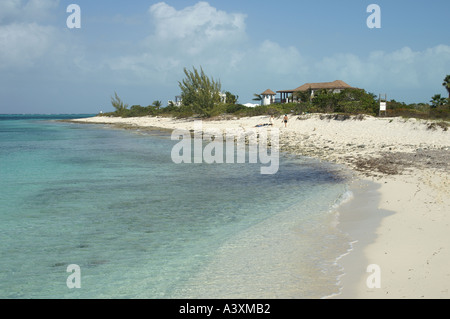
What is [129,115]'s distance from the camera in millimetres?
102812

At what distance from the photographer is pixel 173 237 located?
7.62 metres

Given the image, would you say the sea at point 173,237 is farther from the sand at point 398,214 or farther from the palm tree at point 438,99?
the palm tree at point 438,99

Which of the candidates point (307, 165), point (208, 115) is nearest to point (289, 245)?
point (307, 165)

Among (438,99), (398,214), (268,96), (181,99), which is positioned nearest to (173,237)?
(398,214)

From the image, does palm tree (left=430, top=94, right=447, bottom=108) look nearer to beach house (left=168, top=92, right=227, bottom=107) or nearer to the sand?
the sand

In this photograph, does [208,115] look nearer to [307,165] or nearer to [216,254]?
[307,165]

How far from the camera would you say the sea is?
5.42 metres

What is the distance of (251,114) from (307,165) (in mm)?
35838

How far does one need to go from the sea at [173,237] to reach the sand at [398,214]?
0.41m

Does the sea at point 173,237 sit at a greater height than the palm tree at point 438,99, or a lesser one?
lesser

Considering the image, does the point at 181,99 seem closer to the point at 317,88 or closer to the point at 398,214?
the point at 317,88

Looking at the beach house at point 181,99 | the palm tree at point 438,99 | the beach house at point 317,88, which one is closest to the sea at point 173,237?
the palm tree at point 438,99

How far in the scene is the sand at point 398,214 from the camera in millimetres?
5105

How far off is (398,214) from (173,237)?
16.7 feet
